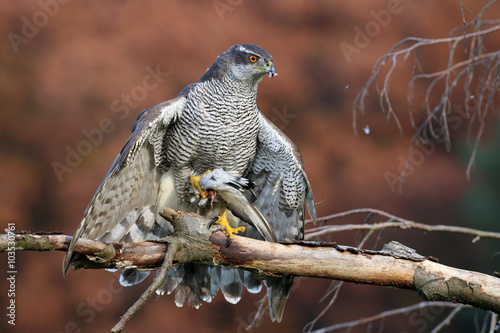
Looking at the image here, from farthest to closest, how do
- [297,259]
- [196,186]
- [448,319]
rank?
1. [196,186]
2. [448,319]
3. [297,259]

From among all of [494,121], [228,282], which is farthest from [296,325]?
[494,121]

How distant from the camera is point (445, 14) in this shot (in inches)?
234

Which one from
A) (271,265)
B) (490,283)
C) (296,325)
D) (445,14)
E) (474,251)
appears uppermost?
(445,14)

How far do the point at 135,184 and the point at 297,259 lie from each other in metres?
1.16

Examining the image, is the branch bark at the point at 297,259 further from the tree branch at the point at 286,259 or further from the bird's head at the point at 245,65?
the bird's head at the point at 245,65

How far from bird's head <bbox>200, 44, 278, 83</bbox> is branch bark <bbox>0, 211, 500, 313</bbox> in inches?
39.4

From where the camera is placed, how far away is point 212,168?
3201 millimetres

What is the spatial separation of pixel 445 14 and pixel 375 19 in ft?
2.87

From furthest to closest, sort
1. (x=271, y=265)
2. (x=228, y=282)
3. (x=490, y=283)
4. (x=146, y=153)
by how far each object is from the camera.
Result: (x=228, y=282) → (x=146, y=153) → (x=271, y=265) → (x=490, y=283)

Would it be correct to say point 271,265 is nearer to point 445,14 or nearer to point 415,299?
point 415,299

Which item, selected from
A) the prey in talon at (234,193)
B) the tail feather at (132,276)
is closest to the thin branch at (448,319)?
the prey in talon at (234,193)

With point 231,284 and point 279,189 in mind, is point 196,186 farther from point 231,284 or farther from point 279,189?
point 231,284

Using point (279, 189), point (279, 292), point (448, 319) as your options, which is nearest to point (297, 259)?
point (279, 292)

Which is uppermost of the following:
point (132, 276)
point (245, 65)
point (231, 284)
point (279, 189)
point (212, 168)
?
point (245, 65)
